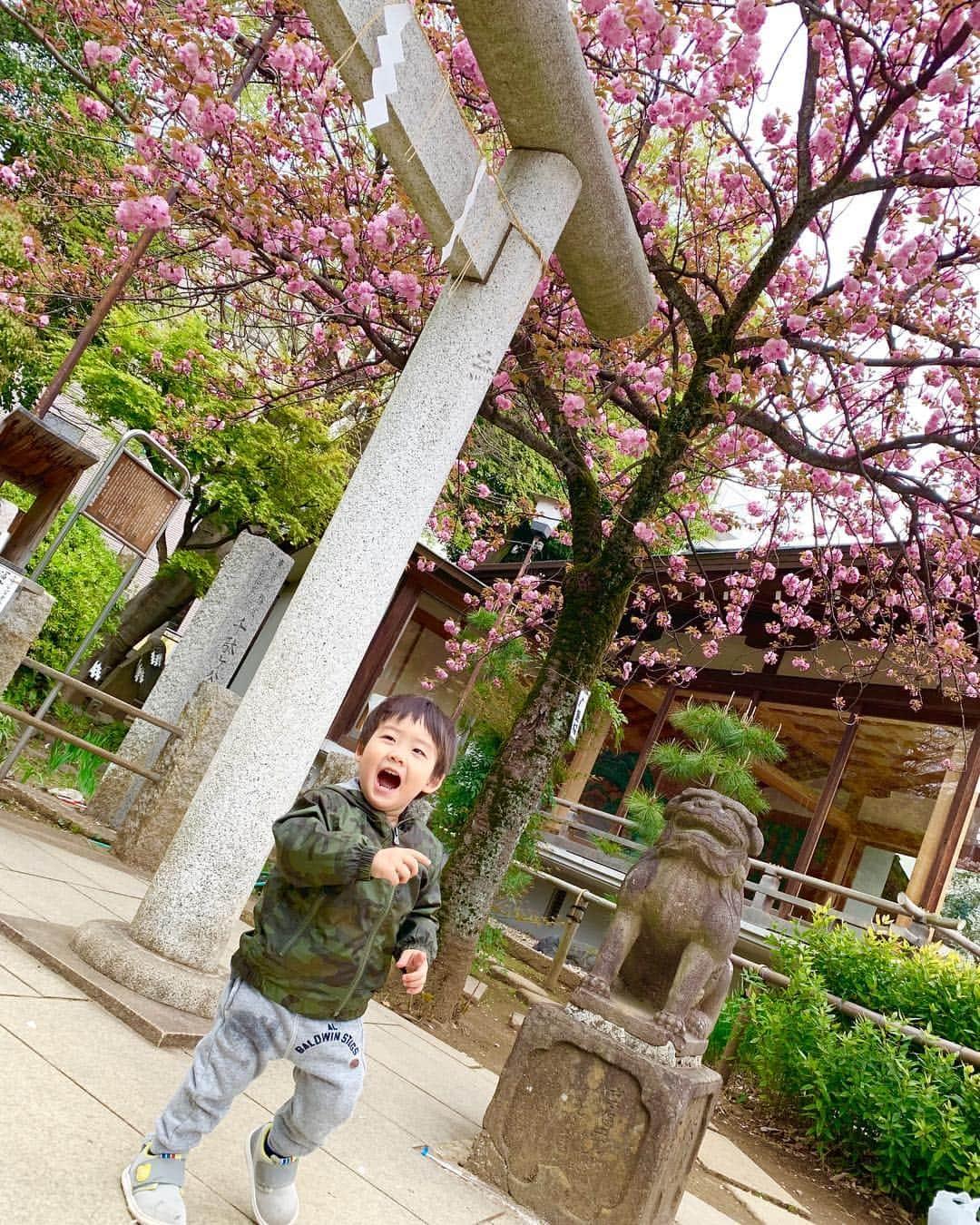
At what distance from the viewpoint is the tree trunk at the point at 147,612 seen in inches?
468

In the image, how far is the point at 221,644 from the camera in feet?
26.1

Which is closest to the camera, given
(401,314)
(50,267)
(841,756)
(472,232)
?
(472,232)

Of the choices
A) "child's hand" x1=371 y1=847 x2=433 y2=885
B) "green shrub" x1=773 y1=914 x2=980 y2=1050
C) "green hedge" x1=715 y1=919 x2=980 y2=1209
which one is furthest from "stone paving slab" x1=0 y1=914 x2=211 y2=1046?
"green shrub" x1=773 y1=914 x2=980 y2=1050

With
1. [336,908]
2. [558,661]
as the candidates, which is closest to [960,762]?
[558,661]

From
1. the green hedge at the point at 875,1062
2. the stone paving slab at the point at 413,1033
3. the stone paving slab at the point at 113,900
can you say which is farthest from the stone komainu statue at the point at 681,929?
the green hedge at the point at 875,1062

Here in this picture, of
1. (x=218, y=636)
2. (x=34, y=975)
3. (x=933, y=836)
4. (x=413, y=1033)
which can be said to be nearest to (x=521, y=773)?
(x=413, y=1033)

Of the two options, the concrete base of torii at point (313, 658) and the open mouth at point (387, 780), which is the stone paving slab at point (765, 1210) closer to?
the concrete base of torii at point (313, 658)

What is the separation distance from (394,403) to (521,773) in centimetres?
298

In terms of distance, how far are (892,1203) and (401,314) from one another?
785 cm

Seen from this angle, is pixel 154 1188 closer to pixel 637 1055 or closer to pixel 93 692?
pixel 637 1055

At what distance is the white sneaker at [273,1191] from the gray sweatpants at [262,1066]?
1.4 inches

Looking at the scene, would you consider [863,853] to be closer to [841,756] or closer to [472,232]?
[841,756]

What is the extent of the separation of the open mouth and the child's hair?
0.10 m

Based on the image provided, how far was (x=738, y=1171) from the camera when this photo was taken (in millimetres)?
5344
